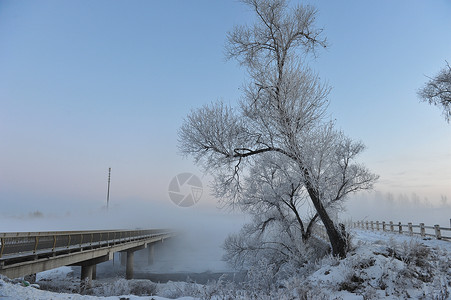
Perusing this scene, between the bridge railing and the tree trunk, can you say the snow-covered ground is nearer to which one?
the tree trunk

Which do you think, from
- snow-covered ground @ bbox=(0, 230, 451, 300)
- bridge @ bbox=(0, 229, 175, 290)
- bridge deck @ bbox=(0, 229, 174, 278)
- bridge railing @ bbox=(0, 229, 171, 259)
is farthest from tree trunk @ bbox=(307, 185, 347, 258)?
bridge railing @ bbox=(0, 229, 171, 259)

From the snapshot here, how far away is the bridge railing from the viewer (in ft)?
40.5

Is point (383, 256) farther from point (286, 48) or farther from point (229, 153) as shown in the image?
point (286, 48)

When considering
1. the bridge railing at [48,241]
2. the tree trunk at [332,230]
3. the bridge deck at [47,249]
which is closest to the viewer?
the tree trunk at [332,230]

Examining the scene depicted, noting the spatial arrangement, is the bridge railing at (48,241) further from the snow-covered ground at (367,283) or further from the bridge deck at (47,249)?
the snow-covered ground at (367,283)

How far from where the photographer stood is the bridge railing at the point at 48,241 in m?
12.3

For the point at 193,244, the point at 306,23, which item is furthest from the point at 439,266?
the point at 193,244

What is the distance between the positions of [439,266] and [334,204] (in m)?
8.73

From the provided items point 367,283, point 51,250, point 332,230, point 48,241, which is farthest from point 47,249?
point 367,283

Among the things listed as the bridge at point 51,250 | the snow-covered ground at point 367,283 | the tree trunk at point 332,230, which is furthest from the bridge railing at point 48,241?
the tree trunk at point 332,230

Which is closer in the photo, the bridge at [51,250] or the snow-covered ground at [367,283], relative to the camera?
the snow-covered ground at [367,283]

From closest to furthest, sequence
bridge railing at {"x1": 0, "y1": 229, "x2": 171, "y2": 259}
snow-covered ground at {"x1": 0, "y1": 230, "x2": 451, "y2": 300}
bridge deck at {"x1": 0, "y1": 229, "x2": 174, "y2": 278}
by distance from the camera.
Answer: snow-covered ground at {"x1": 0, "y1": 230, "x2": 451, "y2": 300}
bridge deck at {"x1": 0, "y1": 229, "x2": 174, "y2": 278}
bridge railing at {"x1": 0, "y1": 229, "x2": 171, "y2": 259}

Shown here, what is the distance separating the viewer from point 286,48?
11.5 m

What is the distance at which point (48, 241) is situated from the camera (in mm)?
14875
